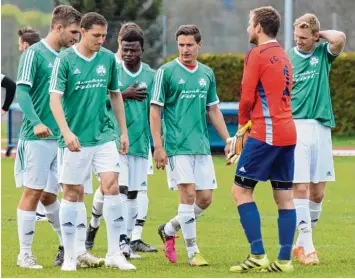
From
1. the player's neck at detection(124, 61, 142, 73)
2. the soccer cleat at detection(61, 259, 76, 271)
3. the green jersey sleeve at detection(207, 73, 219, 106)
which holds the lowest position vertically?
the soccer cleat at detection(61, 259, 76, 271)

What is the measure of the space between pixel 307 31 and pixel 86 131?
7.77ft

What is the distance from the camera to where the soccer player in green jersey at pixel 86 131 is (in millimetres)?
9594

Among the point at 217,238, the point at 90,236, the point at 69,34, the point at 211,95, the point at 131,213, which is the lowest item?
the point at 217,238

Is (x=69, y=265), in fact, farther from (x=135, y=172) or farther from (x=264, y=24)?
(x=264, y=24)

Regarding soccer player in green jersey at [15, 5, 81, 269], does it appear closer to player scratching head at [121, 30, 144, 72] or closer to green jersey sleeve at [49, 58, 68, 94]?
green jersey sleeve at [49, 58, 68, 94]

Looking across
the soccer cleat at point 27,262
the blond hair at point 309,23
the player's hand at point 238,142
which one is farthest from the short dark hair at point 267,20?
the soccer cleat at point 27,262

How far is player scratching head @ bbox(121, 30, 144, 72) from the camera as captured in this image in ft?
36.4

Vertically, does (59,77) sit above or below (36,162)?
above

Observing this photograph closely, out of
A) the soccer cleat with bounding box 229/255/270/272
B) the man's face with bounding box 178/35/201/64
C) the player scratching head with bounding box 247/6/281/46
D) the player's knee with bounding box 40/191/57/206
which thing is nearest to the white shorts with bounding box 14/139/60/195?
the player's knee with bounding box 40/191/57/206

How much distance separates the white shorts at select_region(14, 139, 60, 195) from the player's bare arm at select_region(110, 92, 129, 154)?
2.10ft

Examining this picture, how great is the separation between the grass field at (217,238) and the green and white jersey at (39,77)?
1.27 meters

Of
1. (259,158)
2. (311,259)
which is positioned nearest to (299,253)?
(311,259)

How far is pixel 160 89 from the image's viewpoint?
34.1ft

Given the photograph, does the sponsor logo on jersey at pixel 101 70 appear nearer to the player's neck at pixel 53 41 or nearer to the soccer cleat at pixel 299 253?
the player's neck at pixel 53 41
